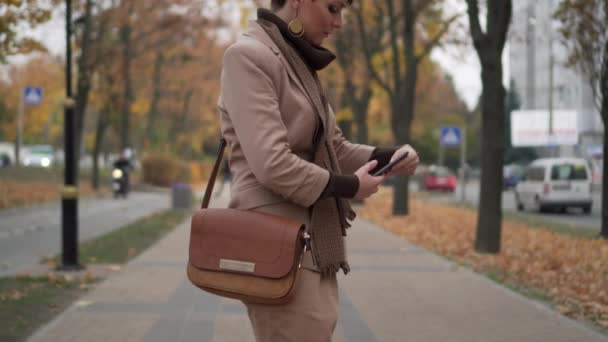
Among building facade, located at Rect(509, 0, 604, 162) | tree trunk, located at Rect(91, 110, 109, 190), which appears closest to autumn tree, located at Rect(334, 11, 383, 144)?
building facade, located at Rect(509, 0, 604, 162)

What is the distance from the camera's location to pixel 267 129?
240 cm

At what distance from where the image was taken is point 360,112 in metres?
27.1

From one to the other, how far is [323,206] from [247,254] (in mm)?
284

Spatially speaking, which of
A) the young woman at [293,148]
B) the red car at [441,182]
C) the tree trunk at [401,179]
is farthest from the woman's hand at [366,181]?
the red car at [441,182]

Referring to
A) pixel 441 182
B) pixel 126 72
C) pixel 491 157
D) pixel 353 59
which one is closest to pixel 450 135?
pixel 353 59

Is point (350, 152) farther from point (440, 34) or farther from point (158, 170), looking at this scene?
point (158, 170)

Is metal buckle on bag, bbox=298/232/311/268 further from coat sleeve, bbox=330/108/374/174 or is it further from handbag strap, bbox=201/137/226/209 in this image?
coat sleeve, bbox=330/108/374/174

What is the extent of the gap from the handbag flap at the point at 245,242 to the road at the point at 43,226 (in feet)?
25.1

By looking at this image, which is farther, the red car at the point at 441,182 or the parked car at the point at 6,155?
the parked car at the point at 6,155

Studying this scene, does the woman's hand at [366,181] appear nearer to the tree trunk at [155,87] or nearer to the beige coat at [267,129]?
the beige coat at [267,129]

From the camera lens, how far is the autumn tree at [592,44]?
14.2m

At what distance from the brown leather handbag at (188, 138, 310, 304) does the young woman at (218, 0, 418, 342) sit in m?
0.06

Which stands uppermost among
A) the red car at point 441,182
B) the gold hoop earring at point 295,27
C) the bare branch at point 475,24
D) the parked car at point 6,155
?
the bare branch at point 475,24

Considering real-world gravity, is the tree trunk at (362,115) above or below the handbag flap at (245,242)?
above
